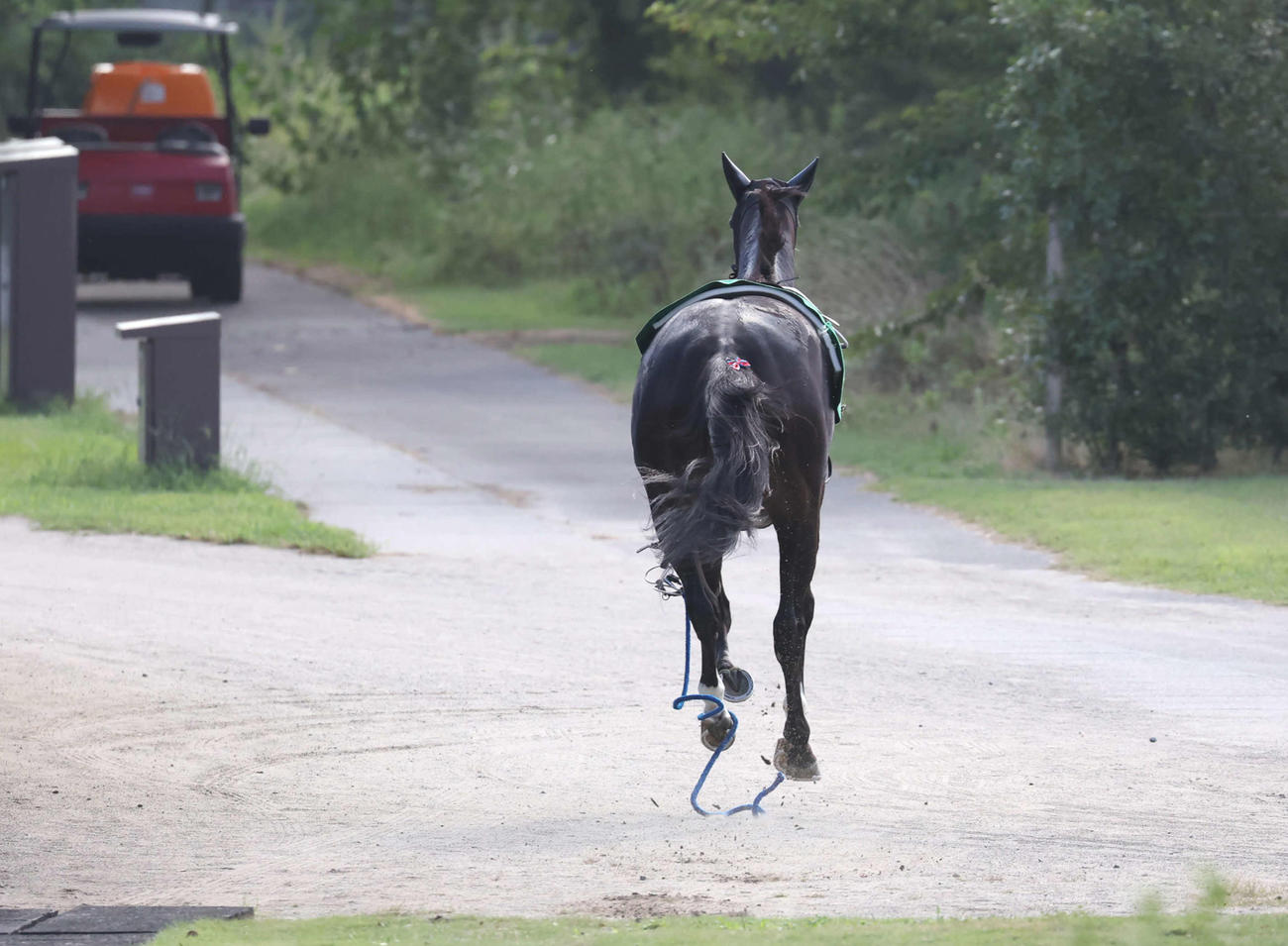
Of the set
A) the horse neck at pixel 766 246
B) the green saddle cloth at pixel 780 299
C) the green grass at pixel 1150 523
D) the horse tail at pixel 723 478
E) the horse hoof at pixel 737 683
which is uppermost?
the horse neck at pixel 766 246

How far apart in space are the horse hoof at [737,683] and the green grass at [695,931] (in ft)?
5.03

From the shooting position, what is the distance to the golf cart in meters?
24.2

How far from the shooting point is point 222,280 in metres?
26.1

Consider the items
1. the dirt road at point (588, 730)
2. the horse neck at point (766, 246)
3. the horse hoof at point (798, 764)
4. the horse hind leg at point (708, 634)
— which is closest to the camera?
the dirt road at point (588, 730)

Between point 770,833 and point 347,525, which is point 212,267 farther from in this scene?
point 770,833

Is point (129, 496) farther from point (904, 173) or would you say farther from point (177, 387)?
point (904, 173)

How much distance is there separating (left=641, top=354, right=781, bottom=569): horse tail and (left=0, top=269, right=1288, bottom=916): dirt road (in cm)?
97

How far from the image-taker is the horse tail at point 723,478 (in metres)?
6.92

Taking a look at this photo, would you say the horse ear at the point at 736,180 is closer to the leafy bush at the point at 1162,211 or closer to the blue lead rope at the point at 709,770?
the blue lead rope at the point at 709,770

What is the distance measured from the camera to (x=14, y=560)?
1204 cm

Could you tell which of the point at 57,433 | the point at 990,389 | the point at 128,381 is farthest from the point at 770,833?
the point at 128,381

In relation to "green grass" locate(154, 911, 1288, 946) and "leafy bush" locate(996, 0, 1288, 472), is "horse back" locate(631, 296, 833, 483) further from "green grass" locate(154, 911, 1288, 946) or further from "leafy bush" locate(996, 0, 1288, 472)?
"leafy bush" locate(996, 0, 1288, 472)

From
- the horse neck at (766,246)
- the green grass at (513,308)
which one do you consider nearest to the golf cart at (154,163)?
the green grass at (513,308)

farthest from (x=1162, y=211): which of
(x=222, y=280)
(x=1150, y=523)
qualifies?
(x=222, y=280)
